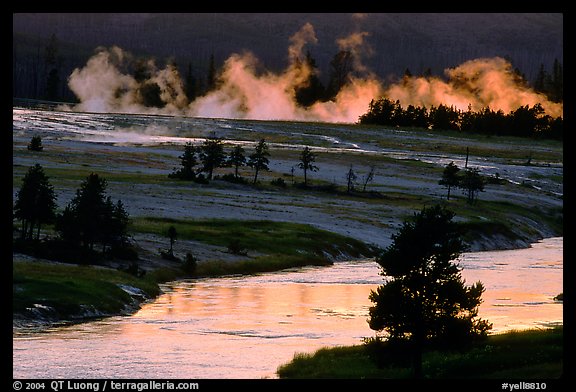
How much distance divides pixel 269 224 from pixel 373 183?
52127 millimetres

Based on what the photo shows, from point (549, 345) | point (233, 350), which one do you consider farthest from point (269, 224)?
point (549, 345)

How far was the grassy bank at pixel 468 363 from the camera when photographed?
4478 centimetres

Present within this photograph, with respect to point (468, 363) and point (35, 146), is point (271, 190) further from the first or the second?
point (468, 363)

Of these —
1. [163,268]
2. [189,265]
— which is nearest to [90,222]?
[163,268]

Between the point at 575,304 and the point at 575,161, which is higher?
the point at 575,161

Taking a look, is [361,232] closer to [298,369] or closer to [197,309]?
[197,309]

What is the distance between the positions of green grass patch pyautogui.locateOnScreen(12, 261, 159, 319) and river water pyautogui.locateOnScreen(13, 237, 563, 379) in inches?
87.6

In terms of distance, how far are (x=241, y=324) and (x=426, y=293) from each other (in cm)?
2241

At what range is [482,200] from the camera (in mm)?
155500

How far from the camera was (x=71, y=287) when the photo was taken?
7256 cm

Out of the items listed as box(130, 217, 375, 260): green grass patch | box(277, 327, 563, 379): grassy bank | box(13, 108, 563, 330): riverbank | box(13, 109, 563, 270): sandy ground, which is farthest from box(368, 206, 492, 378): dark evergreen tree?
box(130, 217, 375, 260): green grass patch

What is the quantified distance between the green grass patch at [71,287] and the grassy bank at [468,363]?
20.5m

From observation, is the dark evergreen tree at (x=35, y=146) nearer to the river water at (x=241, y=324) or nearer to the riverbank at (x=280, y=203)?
the riverbank at (x=280, y=203)

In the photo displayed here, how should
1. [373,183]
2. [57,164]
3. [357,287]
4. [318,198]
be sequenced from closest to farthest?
[357,287] → [318,198] → [57,164] → [373,183]
